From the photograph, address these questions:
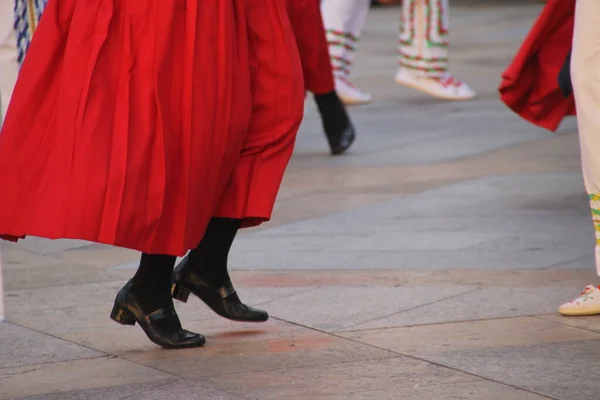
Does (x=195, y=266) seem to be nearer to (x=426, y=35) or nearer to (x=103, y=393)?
(x=103, y=393)

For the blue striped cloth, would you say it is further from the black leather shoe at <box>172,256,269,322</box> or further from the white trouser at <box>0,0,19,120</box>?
the black leather shoe at <box>172,256,269,322</box>

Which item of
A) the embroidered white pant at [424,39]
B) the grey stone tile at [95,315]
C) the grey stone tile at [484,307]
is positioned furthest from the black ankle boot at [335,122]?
the grey stone tile at [484,307]

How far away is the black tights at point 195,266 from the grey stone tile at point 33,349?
23 centimetres

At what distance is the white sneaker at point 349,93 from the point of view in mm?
9781

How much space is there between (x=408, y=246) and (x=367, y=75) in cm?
624

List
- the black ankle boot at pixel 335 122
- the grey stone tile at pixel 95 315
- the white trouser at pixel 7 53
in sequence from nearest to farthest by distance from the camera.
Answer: the grey stone tile at pixel 95 315
the white trouser at pixel 7 53
the black ankle boot at pixel 335 122

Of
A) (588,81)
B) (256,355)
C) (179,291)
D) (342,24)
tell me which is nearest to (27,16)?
(179,291)

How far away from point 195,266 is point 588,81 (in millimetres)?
1367

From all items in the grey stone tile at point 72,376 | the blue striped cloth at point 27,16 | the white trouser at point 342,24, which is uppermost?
the blue striped cloth at point 27,16

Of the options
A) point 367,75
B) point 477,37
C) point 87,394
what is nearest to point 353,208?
point 87,394

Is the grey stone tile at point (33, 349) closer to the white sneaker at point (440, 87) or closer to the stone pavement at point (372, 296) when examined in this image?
the stone pavement at point (372, 296)

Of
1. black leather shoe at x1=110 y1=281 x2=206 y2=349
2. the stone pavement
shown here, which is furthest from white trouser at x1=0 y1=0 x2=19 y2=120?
black leather shoe at x1=110 y1=281 x2=206 y2=349

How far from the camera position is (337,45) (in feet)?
30.5

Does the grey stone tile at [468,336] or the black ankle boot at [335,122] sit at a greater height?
the grey stone tile at [468,336]
